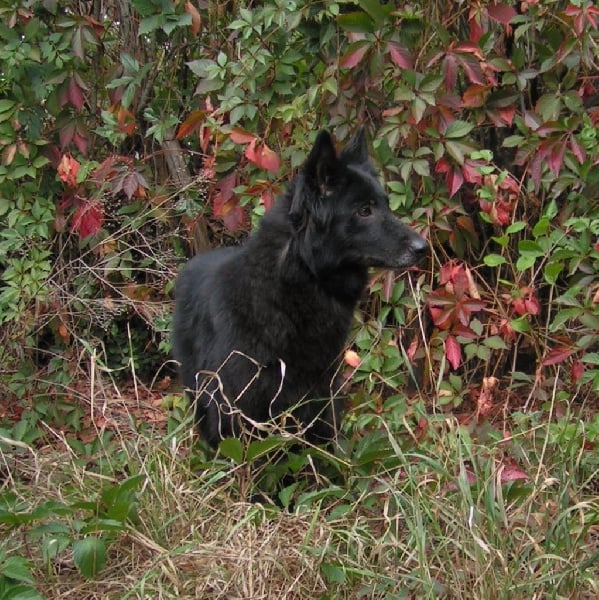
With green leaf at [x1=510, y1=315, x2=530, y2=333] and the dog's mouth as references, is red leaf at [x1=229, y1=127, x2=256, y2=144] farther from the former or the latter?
green leaf at [x1=510, y1=315, x2=530, y2=333]

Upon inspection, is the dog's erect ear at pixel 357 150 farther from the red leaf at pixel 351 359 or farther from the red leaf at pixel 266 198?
the red leaf at pixel 351 359

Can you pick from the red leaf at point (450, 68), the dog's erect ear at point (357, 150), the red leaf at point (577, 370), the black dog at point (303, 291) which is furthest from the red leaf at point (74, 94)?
the red leaf at point (577, 370)

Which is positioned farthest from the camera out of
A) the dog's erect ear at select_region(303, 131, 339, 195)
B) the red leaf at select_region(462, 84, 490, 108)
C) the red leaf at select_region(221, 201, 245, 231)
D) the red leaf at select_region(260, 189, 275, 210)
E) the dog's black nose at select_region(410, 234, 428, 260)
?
the red leaf at select_region(221, 201, 245, 231)

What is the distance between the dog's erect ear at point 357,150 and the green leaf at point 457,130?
0.44 meters

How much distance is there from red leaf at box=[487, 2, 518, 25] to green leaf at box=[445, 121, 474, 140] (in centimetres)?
42

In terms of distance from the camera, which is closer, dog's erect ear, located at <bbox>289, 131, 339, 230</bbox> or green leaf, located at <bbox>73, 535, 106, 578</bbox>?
green leaf, located at <bbox>73, 535, 106, 578</bbox>

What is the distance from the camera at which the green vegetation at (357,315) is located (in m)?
2.28

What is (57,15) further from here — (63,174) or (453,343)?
(453,343)

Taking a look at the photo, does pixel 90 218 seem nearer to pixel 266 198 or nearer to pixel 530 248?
pixel 266 198

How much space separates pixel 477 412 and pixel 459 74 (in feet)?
4.85

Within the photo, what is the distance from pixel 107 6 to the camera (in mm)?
4246

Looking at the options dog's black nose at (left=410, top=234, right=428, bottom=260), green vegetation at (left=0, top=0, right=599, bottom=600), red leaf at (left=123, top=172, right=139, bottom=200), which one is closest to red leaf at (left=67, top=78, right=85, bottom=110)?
green vegetation at (left=0, top=0, right=599, bottom=600)

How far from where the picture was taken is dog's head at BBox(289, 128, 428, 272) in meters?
2.95

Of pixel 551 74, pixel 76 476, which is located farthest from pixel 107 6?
pixel 76 476
